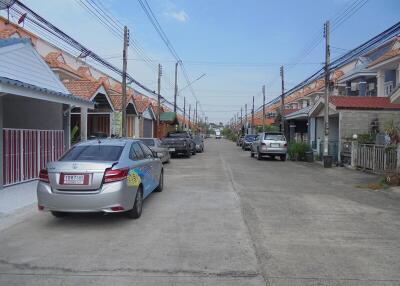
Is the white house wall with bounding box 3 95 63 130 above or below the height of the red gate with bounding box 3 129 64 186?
above

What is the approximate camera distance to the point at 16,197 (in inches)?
432

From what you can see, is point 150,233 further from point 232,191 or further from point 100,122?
point 100,122

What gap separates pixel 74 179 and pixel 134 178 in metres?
1.21

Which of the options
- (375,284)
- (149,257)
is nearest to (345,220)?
(375,284)

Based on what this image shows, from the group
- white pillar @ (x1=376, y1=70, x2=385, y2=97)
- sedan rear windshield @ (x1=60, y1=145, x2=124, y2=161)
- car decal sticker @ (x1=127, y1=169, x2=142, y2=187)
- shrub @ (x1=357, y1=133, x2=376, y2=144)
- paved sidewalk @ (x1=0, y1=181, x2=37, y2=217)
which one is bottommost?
paved sidewalk @ (x1=0, y1=181, x2=37, y2=217)

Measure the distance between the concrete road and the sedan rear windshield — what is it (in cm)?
118

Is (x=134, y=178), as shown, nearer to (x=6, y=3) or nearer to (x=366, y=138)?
(x=6, y=3)

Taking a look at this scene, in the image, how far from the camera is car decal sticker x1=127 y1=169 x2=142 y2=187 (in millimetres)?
8272

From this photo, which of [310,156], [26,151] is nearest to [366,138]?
[310,156]

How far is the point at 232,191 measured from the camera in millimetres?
12648

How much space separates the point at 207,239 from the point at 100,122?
84.2ft

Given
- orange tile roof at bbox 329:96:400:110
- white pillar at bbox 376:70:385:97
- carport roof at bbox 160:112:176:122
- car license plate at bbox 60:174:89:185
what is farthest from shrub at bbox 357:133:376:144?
carport roof at bbox 160:112:176:122

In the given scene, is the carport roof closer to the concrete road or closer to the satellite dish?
the concrete road

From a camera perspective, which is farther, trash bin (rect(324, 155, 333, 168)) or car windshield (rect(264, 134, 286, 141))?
car windshield (rect(264, 134, 286, 141))
